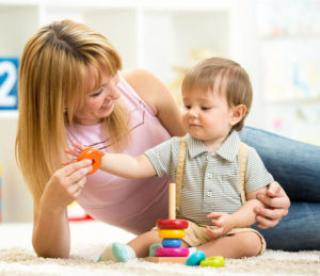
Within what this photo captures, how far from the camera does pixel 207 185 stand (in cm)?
162

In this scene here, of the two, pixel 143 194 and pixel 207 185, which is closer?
pixel 207 185

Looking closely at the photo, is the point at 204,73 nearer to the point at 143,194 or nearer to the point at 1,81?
the point at 143,194

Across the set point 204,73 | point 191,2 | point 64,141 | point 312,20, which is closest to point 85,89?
point 64,141

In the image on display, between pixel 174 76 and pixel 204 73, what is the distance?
187 centimetres

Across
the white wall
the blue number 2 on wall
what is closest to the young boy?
the blue number 2 on wall

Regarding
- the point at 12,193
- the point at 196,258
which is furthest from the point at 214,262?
the point at 12,193

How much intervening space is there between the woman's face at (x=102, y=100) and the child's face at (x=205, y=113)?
6.1 inches

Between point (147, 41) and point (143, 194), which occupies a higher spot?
point (147, 41)

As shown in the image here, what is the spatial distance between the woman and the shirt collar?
0.11 m

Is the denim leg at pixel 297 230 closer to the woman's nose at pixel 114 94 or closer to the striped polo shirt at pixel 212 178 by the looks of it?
the striped polo shirt at pixel 212 178

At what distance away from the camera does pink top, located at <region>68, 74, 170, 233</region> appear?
1735 mm

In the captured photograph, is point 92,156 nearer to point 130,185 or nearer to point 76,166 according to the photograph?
point 76,166

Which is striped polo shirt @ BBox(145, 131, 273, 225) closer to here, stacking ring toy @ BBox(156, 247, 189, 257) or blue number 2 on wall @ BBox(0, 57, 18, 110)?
stacking ring toy @ BBox(156, 247, 189, 257)

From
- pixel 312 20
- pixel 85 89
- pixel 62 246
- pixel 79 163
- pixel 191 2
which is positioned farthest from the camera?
pixel 312 20
